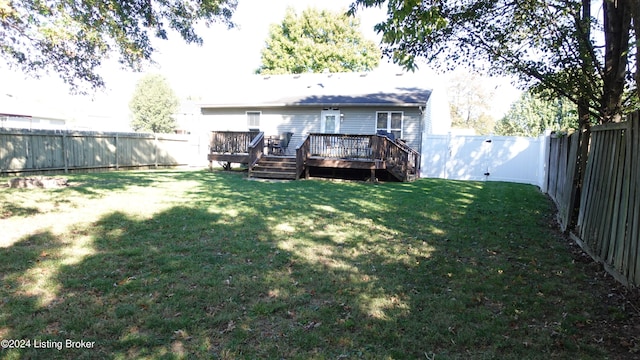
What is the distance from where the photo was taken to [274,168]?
523 inches

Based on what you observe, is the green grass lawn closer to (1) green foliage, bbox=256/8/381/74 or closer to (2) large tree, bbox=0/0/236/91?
(2) large tree, bbox=0/0/236/91

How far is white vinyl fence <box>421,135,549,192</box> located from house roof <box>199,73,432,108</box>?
2298 mm

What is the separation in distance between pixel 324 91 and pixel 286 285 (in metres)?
15.7

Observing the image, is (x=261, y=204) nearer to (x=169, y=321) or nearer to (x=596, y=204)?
(x=169, y=321)

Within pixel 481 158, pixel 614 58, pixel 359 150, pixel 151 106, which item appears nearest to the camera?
pixel 614 58

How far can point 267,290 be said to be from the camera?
11.9ft

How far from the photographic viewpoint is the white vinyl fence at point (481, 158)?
50.3ft

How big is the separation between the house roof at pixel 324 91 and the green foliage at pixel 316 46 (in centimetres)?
1039

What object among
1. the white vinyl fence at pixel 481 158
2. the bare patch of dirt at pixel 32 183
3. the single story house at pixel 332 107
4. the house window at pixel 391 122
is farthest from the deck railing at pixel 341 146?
the bare patch of dirt at pixel 32 183

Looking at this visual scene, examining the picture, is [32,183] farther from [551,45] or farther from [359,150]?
[551,45]

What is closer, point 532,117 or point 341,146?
point 341,146

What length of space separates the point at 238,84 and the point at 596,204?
19435 millimetres

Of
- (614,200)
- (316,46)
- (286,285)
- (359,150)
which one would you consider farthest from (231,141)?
(316,46)

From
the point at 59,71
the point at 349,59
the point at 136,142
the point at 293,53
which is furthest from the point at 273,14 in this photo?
the point at 59,71
